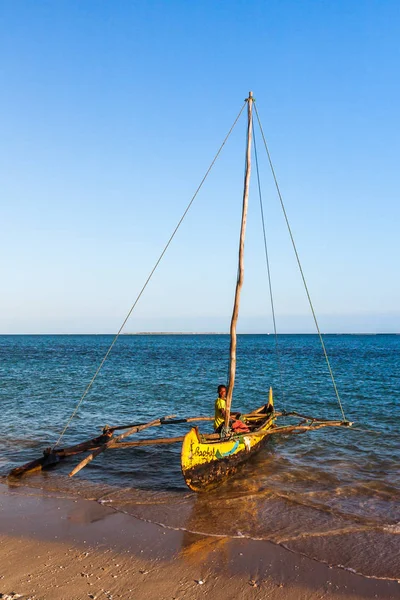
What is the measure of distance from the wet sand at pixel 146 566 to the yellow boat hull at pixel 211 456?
7.40ft

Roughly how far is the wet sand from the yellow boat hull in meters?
2.26

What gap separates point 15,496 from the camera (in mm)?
12758

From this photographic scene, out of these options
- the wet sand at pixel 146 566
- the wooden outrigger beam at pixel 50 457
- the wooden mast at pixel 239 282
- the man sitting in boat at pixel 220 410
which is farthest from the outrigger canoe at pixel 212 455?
the wooden outrigger beam at pixel 50 457

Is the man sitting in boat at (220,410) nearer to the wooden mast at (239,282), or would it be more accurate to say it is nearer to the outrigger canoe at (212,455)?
the outrigger canoe at (212,455)

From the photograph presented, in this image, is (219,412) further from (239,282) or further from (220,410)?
(239,282)

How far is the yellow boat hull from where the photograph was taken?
42.1 ft

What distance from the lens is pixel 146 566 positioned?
8867 mm

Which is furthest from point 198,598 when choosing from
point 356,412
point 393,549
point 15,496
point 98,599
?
point 356,412

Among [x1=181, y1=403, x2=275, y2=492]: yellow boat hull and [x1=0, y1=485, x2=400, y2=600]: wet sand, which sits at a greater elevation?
[x1=181, y1=403, x2=275, y2=492]: yellow boat hull

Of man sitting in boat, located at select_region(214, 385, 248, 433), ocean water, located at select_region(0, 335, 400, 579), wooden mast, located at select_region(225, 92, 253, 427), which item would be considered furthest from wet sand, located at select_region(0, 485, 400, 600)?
man sitting in boat, located at select_region(214, 385, 248, 433)

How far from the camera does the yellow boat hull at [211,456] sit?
1282 centimetres

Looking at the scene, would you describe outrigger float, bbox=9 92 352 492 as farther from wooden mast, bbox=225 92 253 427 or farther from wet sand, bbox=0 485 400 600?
wet sand, bbox=0 485 400 600

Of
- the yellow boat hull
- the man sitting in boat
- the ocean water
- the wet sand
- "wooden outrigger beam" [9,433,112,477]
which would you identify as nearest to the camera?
the wet sand

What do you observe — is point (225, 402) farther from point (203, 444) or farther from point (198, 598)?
point (198, 598)
